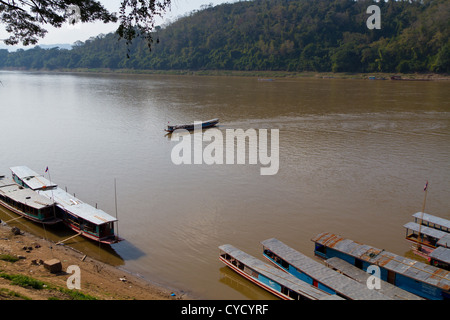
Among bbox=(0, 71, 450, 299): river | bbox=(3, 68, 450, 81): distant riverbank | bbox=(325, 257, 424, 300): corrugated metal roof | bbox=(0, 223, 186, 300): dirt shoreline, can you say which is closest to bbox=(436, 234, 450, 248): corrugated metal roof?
bbox=(0, 71, 450, 299): river

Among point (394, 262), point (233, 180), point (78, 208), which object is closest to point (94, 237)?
point (78, 208)

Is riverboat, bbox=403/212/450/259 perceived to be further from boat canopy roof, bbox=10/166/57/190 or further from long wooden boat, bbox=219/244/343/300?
boat canopy roof, bbox=10/166/57/190

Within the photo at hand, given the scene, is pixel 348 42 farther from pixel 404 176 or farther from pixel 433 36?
pixel 404 176

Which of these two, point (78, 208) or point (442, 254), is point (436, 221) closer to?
point (442, 254)

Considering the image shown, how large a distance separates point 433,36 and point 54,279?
69574 millimetres

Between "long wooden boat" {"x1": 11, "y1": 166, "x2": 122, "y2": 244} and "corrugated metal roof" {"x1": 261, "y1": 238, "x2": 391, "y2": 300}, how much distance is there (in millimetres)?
4531

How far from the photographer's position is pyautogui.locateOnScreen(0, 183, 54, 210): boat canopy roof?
12.0 m

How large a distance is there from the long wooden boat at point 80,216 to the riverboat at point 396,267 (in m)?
5.85

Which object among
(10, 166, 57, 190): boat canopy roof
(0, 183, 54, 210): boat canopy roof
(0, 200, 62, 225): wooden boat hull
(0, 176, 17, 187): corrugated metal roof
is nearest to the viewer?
(0, 200, 62, 225): wooden boat hull

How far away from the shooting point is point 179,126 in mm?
25109

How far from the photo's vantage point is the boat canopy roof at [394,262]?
25.5 ft

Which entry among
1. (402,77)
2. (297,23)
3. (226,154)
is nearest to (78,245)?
(226,154)

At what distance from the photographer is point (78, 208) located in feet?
38.2
